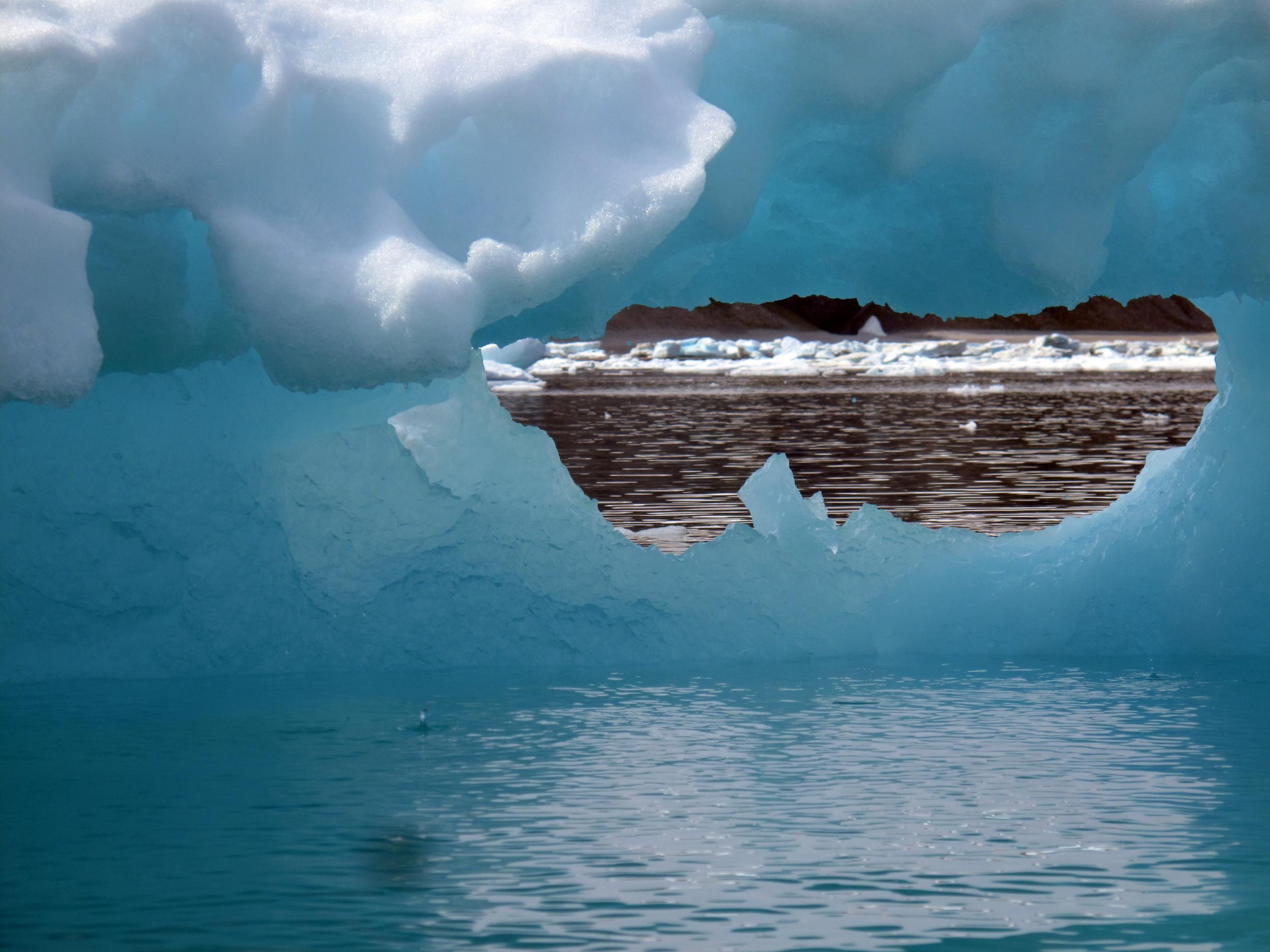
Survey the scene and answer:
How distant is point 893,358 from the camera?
139ft

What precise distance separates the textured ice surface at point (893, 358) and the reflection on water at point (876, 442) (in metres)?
4.29

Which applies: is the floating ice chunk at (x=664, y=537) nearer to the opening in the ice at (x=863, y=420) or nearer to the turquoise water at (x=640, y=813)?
the opening in the ice at (x=863, y=420)

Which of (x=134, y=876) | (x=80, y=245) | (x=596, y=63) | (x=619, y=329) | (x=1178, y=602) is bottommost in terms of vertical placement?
(x=134, y=876)

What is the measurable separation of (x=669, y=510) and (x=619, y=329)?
186ft

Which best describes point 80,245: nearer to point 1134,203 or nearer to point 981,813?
point 981,813

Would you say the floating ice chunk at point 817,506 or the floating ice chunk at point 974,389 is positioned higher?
the floating ice chunk at point 974,389

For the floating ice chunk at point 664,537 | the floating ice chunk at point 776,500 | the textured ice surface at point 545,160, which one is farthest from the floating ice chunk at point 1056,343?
the textured ice surface at point 545,160

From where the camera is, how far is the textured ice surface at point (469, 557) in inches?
263

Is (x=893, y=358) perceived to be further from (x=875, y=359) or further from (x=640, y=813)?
(x=640, y=813)

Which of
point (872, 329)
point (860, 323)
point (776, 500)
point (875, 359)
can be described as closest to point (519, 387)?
point (875, 359)

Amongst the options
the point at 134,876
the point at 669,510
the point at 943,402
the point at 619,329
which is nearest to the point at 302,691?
the point at 134,876

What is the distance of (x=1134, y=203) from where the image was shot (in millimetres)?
7570

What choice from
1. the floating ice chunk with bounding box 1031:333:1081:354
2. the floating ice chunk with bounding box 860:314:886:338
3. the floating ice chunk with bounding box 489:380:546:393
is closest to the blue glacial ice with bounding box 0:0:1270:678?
the floating ice chunk with bounding box 489:380:546:393

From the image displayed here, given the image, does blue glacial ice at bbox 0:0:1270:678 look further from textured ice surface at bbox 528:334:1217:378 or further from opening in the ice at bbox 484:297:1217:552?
textured ice surface at bbox 528:334:1217:378
